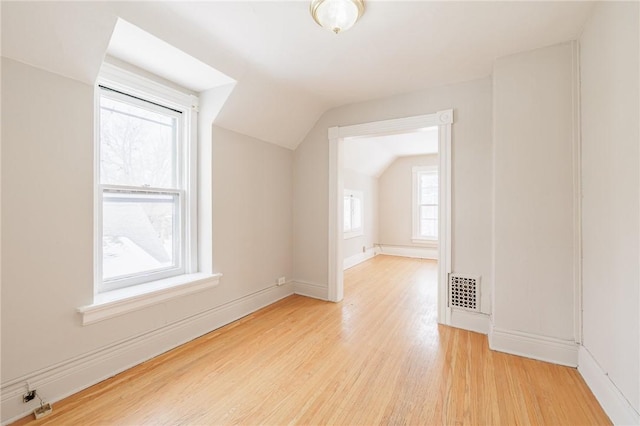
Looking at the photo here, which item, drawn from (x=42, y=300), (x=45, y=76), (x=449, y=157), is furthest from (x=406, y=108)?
(x=42, y=300)

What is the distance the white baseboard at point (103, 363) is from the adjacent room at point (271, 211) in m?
0.01

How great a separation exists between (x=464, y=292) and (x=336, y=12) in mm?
2652

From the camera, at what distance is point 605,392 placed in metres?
1.63

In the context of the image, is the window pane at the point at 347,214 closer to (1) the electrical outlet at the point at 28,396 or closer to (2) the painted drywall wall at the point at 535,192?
(2) the painted drywall wall at the point at 535,192

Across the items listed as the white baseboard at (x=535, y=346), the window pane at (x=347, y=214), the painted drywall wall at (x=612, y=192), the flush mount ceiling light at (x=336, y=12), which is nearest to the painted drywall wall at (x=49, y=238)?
the flush mount ceiling light at (x=336, y=12)

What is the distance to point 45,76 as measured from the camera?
1.68 m

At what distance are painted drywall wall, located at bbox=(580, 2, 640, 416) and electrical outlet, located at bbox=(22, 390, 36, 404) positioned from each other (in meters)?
3.22

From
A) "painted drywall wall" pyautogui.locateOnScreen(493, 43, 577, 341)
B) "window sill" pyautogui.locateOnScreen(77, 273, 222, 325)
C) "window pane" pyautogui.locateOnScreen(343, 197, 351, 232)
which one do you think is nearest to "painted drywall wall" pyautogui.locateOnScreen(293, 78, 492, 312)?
"painted drywall wall" pyautogui.locateOnScreen(493, 43, 577, 341)

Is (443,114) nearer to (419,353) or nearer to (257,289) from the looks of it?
(419,353)

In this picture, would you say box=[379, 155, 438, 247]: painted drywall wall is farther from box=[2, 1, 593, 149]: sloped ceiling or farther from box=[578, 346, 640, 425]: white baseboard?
box=[578, 346, 640, 425]: white baseboard

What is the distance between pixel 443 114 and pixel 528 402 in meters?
2.45

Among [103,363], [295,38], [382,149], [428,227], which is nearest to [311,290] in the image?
[103,363]

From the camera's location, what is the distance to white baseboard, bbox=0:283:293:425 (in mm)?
1565

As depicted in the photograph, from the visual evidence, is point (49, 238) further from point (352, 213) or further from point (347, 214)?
point (352, 213)
